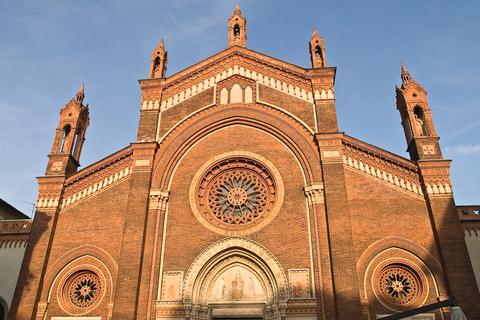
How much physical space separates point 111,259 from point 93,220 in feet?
6.81

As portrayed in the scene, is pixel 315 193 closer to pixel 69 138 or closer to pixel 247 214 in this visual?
pixel 247 214

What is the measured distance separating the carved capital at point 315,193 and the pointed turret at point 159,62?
9.90 metres

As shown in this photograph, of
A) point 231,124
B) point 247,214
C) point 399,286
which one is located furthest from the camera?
point 231,124

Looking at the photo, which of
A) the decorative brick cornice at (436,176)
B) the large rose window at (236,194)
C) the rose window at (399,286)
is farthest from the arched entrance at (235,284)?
the decorative brick cornice at (436,176)

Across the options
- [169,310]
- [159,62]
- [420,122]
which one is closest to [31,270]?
[169,310]

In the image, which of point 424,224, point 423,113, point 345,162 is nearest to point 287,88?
point 345,162

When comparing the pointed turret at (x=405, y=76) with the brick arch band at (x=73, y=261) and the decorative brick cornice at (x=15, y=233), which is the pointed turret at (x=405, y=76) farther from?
the decorative brick cornice at (x=15, y=233)

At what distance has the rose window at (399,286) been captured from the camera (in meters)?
14.9

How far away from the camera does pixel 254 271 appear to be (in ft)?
53.9

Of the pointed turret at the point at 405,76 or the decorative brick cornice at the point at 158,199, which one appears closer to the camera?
the decorative brick cornice at the point at 158,199

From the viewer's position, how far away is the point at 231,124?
1938 centimetres

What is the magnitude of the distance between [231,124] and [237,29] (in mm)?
6659

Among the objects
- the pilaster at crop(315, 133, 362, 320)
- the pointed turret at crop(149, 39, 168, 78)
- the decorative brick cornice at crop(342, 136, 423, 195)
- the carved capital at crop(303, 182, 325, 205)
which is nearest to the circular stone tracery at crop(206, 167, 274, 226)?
Result: the carved capital at crop(303, 182, 325, 205)

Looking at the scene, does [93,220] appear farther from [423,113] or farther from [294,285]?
[423,113]
